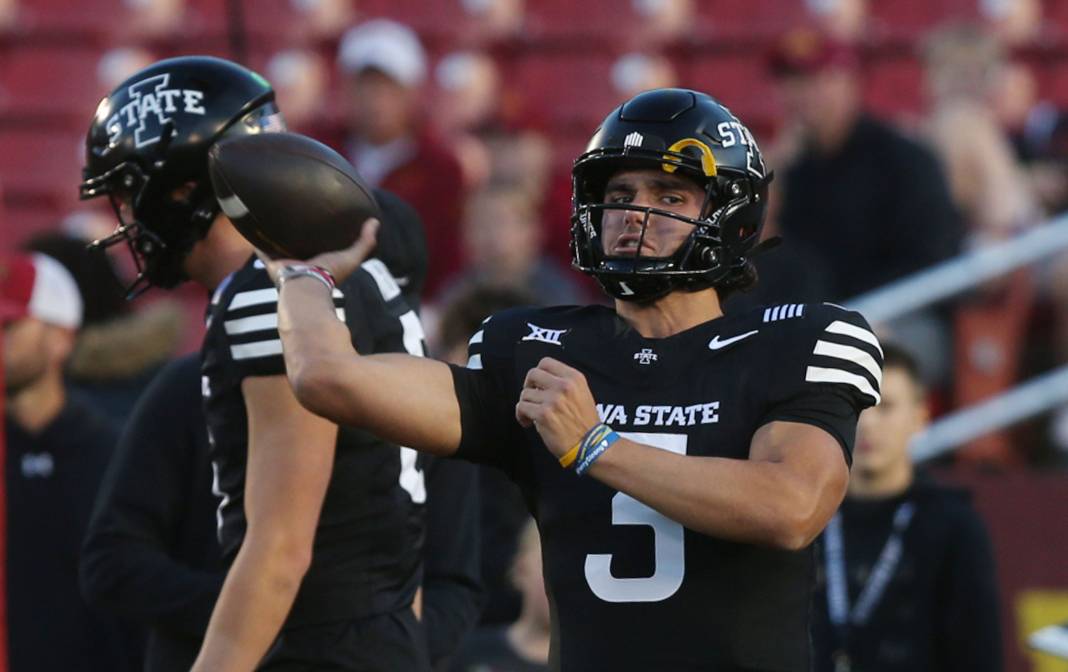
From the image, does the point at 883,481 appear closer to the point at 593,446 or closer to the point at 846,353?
the point at 846,353

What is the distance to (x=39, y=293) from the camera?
4.75 m

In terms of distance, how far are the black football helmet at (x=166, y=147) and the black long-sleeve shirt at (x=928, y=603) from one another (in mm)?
2277

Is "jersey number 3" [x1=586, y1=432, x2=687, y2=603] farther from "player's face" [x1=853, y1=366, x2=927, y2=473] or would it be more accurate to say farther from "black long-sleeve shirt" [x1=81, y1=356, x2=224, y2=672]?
"player's face" [x1=853, y1=366, x2=927, y2=473]

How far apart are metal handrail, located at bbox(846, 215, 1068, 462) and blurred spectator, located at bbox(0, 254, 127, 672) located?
2.80 meters

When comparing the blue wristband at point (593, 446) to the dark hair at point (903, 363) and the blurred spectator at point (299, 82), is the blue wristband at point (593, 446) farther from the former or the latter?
the blurred spectator at point (299, 82)

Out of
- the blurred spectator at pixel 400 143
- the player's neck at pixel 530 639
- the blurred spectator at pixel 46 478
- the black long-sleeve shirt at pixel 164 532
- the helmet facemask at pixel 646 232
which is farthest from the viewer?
the blurred spectator at pixel 400 143

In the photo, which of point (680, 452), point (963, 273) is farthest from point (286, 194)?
point (963, 273)

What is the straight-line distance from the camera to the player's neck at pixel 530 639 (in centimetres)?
457

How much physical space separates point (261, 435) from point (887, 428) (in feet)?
8.01

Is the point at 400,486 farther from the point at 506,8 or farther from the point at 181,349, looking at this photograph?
the point at 506,8

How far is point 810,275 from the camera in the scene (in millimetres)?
6172

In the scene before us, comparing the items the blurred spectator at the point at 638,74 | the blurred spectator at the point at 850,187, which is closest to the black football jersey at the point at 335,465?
the blurred spectator at the point at 850,187

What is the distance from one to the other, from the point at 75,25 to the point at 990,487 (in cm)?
535

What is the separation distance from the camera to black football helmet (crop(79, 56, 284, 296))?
3.19 meters
